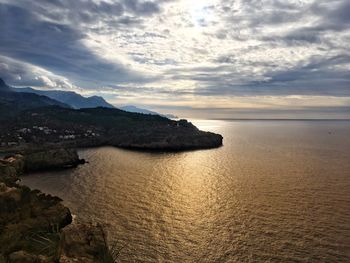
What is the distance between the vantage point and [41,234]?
182 feet

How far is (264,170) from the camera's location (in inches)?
5797

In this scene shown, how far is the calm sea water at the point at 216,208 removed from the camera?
204 ft

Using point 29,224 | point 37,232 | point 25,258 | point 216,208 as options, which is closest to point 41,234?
point 37,232

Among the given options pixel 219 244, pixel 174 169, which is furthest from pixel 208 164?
pixel 219 244

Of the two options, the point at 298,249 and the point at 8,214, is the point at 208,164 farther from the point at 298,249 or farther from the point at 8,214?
the point at 8,214

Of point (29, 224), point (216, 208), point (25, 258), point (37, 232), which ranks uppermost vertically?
point (25, 258)

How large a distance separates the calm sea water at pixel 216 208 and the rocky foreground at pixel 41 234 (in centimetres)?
1088

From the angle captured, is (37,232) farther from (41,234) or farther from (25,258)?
(25,258)

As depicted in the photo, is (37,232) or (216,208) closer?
(37,232)

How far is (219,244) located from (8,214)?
141ft

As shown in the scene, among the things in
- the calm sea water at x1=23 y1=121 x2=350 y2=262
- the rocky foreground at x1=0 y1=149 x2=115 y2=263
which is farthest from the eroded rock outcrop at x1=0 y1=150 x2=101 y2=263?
the calm sea water at x1=23 y1=121 x2=350 y2=262

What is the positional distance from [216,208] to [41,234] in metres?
49.7

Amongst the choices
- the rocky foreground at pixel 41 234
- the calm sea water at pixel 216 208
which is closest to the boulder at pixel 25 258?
the rocky foreground at pixel 41 234

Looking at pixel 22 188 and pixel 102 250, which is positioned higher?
pixel 22 188
